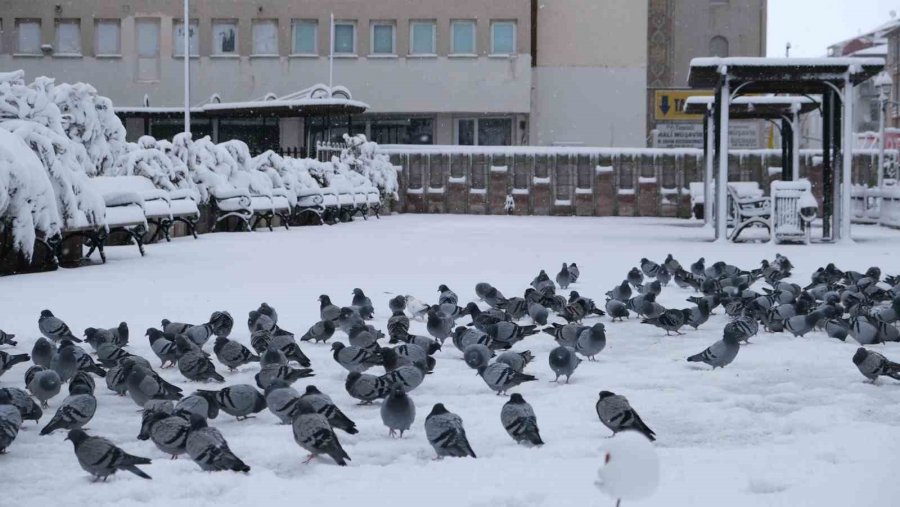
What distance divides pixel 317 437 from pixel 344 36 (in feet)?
143

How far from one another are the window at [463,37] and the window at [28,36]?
1734 cm

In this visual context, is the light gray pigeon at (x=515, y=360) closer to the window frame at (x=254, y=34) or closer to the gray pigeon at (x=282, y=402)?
the gray pigeon at (x=282, y=402)

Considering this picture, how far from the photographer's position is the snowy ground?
427 centimetres

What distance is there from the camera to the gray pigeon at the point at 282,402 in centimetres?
536

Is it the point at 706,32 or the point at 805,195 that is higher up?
the point at 706,32

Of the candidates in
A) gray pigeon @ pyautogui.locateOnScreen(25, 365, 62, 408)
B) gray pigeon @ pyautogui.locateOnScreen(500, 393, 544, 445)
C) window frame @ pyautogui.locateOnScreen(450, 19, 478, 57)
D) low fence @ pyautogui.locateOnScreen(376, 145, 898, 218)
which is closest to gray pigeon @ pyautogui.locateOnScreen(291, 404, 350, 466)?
gray pigeon @ pyautogui.locateOnScreen(500, 393, 544, 445)

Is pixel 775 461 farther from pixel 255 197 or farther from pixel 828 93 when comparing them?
pixel 255 197

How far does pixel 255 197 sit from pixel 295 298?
13090mm

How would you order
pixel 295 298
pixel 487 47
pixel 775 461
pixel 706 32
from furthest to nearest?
pixel 706 32, pixel 487 47, pixel 295 298, pixel 775 461

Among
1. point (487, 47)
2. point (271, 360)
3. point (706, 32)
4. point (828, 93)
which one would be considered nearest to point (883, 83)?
point (828, 93)

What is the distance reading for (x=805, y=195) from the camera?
20.0 m

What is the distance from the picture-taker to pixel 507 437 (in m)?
5.23

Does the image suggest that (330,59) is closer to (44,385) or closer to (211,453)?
(44,385)

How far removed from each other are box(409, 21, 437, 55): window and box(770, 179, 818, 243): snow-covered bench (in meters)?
28.2
